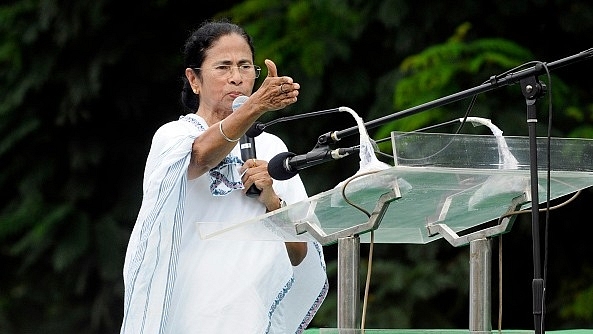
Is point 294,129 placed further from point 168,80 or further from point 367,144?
point 367,144

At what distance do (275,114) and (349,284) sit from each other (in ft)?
12.8

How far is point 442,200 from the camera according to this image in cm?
259

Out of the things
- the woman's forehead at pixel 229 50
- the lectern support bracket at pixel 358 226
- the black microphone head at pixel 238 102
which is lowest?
the lectern support bracket at pixel 358 226

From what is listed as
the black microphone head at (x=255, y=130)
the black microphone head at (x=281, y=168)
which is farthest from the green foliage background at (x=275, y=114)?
the black microphone head at (x=281, y=168)

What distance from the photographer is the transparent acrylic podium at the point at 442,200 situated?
2.36 meters

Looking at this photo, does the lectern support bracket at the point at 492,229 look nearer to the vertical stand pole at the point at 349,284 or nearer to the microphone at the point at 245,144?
the vertical stand pole at the point at 349,284

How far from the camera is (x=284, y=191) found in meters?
3.29

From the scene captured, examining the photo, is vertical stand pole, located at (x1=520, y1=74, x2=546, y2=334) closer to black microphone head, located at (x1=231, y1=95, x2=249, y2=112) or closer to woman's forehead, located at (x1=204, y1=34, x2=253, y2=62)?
black microphone head, located at (x1=231, y1=95, x2=249, y2=112)

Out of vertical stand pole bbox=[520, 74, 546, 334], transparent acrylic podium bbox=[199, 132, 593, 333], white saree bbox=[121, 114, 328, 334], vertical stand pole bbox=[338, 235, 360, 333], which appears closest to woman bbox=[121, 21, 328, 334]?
white saree bbox=[121, 114, 328, 334]

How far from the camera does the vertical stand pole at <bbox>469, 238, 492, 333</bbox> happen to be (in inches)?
101

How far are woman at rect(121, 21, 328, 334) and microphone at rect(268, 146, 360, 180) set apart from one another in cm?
11

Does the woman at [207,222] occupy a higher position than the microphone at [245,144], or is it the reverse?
the microphone at [245,144]

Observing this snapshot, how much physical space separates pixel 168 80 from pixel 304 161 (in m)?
4.59

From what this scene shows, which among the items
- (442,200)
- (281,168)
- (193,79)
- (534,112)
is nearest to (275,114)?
(193,79)
